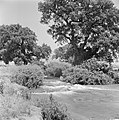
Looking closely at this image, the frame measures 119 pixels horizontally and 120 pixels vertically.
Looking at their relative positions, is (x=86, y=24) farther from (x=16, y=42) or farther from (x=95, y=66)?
(x=16, y=42)

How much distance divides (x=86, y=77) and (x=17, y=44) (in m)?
16.4

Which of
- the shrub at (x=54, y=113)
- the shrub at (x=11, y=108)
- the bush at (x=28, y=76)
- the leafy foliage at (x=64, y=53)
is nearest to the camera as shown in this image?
the shrub at (x=11, y=108)

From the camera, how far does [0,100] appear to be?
36.5 feet

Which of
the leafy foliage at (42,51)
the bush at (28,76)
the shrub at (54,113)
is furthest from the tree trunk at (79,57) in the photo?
the shrub at (54,113)

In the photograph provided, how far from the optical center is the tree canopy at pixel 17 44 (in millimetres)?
40188

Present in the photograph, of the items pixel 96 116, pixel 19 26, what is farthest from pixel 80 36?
pixel 96 116

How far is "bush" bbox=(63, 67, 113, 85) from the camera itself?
28625mm

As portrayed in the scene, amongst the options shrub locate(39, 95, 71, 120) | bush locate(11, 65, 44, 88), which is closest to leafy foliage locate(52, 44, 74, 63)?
bush locate(11, 65, 44, 88)

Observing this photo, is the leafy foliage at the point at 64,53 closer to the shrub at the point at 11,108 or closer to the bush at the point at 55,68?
the bush at the point at 55,68

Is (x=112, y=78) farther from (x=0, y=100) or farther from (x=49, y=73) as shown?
(x=0, y=100)

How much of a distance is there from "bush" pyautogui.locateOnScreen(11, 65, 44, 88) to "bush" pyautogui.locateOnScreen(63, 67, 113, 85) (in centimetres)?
699

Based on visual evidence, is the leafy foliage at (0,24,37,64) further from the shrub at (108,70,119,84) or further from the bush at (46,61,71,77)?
the shrub at (108,70,119,84)

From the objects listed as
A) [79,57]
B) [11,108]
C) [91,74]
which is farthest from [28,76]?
[79,57]

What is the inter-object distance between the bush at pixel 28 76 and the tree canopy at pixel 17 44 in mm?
17730
